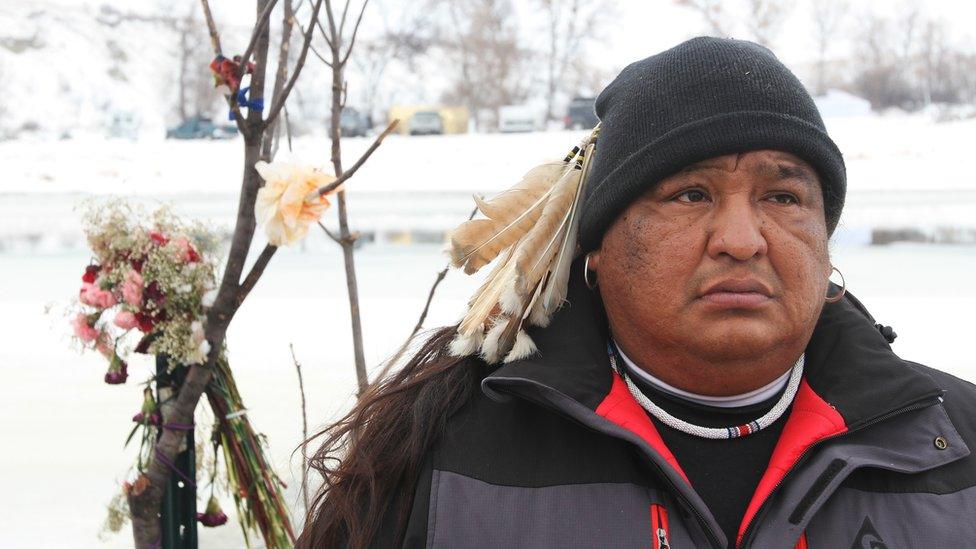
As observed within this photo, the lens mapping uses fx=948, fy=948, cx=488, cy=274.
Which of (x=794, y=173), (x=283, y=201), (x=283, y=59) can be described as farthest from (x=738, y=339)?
(x=283, y=59)

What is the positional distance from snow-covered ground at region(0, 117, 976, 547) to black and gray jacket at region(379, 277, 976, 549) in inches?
18.6

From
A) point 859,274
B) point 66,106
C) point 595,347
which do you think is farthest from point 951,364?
point 66,106

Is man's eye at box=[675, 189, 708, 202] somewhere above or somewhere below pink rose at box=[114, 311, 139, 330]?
above

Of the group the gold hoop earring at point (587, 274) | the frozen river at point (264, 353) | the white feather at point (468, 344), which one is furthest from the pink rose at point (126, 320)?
the gold hoop earring at point (587, 274)

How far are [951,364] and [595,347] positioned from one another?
13.0ft

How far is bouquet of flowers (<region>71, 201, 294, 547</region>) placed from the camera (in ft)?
7.65

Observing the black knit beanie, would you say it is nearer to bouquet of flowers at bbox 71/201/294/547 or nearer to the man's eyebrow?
the man's eyebrow

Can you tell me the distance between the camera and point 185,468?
247 cm

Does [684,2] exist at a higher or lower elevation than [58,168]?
higher

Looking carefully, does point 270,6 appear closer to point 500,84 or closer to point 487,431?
point 487,431

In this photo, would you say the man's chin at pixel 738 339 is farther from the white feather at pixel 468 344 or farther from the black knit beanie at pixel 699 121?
the white feather at pixel 468 344

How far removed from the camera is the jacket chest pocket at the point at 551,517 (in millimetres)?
1333

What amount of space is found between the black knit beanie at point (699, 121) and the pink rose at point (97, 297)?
4.49ft

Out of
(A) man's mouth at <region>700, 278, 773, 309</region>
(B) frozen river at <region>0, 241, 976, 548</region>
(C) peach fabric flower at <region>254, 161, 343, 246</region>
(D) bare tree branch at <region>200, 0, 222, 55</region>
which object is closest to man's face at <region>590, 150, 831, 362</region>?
(A) man's mouth at <region>700, 278, 773, 309</region>
